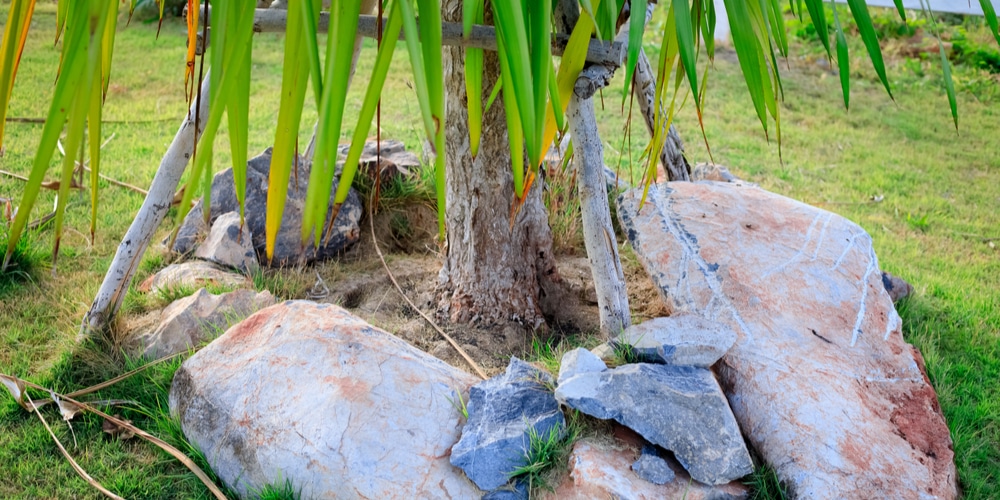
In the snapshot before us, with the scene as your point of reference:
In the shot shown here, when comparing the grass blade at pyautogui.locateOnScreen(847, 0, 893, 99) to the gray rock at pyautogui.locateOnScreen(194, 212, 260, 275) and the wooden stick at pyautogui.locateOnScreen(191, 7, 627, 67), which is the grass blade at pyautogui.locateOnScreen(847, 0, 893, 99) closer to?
the wooden stick at pyautogui.locateOnScreen(191, 7, 627, 67)

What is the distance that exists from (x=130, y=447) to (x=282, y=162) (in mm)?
1437

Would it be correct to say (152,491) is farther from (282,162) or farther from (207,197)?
(282,162)

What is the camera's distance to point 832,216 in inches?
114

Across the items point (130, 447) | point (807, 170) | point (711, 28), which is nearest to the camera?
point (711, 28)

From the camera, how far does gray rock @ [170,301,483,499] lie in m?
1.91

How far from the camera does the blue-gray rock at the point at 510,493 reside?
1.88 m

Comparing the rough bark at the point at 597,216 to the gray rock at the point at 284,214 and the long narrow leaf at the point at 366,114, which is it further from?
the gray rock at the point at 284,214

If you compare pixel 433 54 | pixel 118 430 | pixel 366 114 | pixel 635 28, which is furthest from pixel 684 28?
pixel 118 430

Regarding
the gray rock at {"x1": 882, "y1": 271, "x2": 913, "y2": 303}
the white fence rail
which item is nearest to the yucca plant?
the gray rock at {"x1": 882, "y1": 271, "x2": 913, "y2": 303}

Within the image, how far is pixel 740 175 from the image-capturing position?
464cm

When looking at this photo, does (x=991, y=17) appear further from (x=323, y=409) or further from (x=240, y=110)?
(x=323, y=409)

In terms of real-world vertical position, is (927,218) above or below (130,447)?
above

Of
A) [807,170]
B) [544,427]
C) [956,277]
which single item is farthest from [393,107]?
[544,427]

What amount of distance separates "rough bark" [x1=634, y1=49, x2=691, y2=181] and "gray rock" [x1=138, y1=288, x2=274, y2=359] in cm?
161
